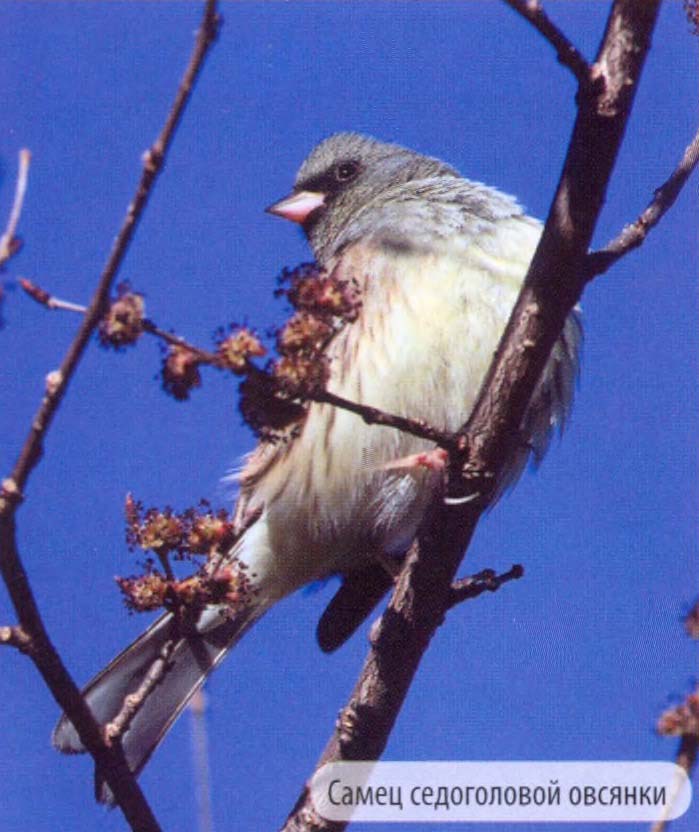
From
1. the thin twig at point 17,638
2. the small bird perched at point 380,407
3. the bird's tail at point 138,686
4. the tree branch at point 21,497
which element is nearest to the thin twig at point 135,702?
the tree branch at point 21,497

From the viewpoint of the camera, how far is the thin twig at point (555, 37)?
172 cm

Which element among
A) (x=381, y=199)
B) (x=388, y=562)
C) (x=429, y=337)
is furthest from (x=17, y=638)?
(x=381, y=199)

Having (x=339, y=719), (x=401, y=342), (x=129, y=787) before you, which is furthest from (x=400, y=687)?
(x=401, y=342)

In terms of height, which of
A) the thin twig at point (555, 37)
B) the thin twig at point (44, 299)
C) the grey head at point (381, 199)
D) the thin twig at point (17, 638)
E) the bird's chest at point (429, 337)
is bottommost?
the thin twig at point (17, 638)

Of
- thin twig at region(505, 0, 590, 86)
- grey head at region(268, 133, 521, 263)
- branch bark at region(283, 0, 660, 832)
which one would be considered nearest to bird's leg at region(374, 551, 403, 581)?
grey head at region(268, 133, 521, 263)

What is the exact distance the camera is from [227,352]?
156 cm

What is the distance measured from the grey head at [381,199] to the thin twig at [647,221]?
1047 millimetres

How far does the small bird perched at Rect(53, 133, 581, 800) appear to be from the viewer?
3.19 m

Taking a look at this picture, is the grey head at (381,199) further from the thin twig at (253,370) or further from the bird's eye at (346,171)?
the thin twig at (253,370)

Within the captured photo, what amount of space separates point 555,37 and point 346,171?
256 cm

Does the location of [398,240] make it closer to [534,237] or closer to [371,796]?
[534,237]

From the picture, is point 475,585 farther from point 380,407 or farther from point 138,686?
point 138,686

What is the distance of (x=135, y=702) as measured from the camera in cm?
204

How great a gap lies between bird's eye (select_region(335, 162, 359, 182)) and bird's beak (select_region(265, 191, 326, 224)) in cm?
9
